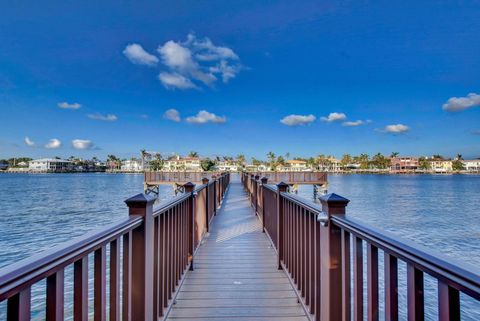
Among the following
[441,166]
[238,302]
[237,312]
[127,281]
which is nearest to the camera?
[127,281]

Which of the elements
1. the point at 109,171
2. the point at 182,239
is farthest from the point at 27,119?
the point at 109,171

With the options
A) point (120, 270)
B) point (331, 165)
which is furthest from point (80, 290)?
point (331, 165)

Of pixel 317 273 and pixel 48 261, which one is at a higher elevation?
pixel 48 261

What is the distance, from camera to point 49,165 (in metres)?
128

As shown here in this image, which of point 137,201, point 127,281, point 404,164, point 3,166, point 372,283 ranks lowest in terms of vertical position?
point 127,281

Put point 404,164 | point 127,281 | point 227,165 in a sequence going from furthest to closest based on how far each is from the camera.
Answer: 1. point 404,164
2. point 227,165
3. point 127,281

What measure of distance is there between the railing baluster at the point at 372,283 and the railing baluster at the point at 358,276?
109 millimetres

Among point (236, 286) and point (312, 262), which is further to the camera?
point (236, 286)

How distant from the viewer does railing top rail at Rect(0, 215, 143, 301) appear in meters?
0.85

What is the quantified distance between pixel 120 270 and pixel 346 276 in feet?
5.31

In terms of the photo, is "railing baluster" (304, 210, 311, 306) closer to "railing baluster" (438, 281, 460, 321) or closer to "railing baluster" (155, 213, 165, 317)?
"railing baluster" (155, 213, 165, 317)

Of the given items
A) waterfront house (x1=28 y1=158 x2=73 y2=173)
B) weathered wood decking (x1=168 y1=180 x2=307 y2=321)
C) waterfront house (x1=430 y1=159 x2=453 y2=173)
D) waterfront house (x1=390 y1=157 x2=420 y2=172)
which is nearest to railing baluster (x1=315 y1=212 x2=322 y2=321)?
weathered wood decking (x1=168 y1=180 x2=307 y2=321)

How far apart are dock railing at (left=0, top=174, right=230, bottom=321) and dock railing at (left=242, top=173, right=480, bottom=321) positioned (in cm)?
127

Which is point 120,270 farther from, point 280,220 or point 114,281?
point 280,220
